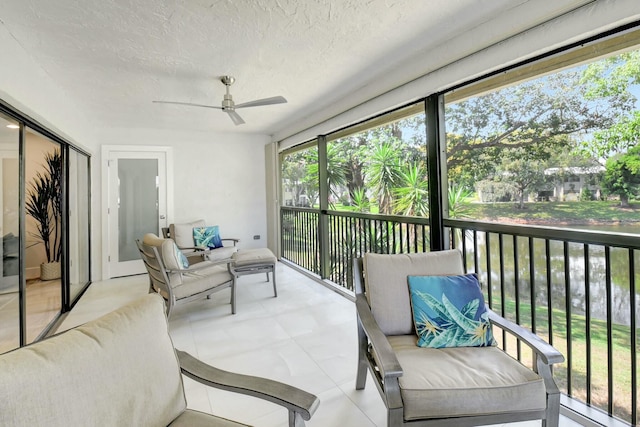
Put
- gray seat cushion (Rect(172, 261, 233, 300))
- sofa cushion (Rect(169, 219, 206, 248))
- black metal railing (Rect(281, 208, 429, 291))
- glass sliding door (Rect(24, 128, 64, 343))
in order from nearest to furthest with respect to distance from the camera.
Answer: glass sliding door (Rect(24, 128, 64, 343))
gray seat cushion (Rect(172, 261, 233, 300))
black metal railing (Rect(281, 208, 429, 291))
sofa cushion (Rect(169, 219, 206, 248))

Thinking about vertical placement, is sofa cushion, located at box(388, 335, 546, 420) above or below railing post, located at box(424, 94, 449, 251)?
below

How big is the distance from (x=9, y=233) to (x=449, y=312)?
295 centimetres

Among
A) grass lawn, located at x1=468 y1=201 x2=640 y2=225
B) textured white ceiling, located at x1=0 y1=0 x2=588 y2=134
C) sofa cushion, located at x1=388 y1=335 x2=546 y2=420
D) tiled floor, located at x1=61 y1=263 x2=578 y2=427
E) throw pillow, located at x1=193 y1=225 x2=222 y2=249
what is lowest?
tiled floor, located at x1=61 y1=263 x2=578 y2=427

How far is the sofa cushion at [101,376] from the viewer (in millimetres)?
767

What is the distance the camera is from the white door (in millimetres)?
4664

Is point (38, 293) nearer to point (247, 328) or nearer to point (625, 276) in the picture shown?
point (247, 328)

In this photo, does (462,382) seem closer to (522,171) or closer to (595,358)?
(595,358)

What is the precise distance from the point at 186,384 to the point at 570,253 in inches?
97.5

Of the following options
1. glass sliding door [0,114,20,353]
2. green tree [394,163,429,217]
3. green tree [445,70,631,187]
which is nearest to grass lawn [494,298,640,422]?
green tree [445,70,631,187]

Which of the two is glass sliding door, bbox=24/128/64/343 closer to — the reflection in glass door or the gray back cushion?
the reflection in glass door

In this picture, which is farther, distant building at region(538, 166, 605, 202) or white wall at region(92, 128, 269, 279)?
white wall at region(92, 128, 269, 279)

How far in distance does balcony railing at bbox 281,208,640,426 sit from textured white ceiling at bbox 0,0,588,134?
4.18ft

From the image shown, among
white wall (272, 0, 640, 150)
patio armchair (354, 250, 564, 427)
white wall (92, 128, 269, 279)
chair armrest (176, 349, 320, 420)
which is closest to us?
chair armrest (176, 349, 320, 420)

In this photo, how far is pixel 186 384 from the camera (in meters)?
1.93
